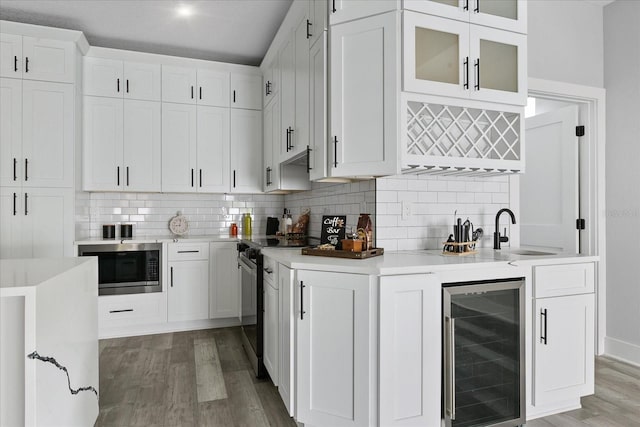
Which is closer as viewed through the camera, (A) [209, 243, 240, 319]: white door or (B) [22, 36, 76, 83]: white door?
(B) [22, 36, 76, 83]: white door

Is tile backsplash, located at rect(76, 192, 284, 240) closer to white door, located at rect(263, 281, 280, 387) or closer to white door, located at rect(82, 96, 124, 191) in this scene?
white door, located at rect(82, 96, 124, 191)

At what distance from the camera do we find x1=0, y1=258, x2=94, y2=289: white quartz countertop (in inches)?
51.6

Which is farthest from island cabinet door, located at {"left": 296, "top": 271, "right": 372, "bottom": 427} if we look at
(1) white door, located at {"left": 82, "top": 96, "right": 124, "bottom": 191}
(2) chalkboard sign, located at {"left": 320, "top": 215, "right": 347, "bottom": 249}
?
(1) white door, located at {"left": 82, "top": 96, "right": 124, "bottom": 191}

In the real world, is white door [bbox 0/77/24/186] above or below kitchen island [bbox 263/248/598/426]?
above

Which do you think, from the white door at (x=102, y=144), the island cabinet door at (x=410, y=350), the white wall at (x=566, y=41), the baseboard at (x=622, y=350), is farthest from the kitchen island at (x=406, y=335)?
the white door at (x=102, y=144)

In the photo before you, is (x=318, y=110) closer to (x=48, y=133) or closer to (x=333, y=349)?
(x=333, y=349)

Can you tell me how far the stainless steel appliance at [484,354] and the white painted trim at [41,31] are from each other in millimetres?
3752

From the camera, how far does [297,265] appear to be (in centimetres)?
193

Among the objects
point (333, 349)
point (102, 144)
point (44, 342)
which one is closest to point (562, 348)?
point (333, 349)

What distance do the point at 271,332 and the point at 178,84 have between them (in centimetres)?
292

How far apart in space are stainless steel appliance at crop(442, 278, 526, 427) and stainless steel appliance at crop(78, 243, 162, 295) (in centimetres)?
289

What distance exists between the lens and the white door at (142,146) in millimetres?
3867

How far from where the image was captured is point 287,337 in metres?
2.04

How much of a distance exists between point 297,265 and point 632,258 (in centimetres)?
286
